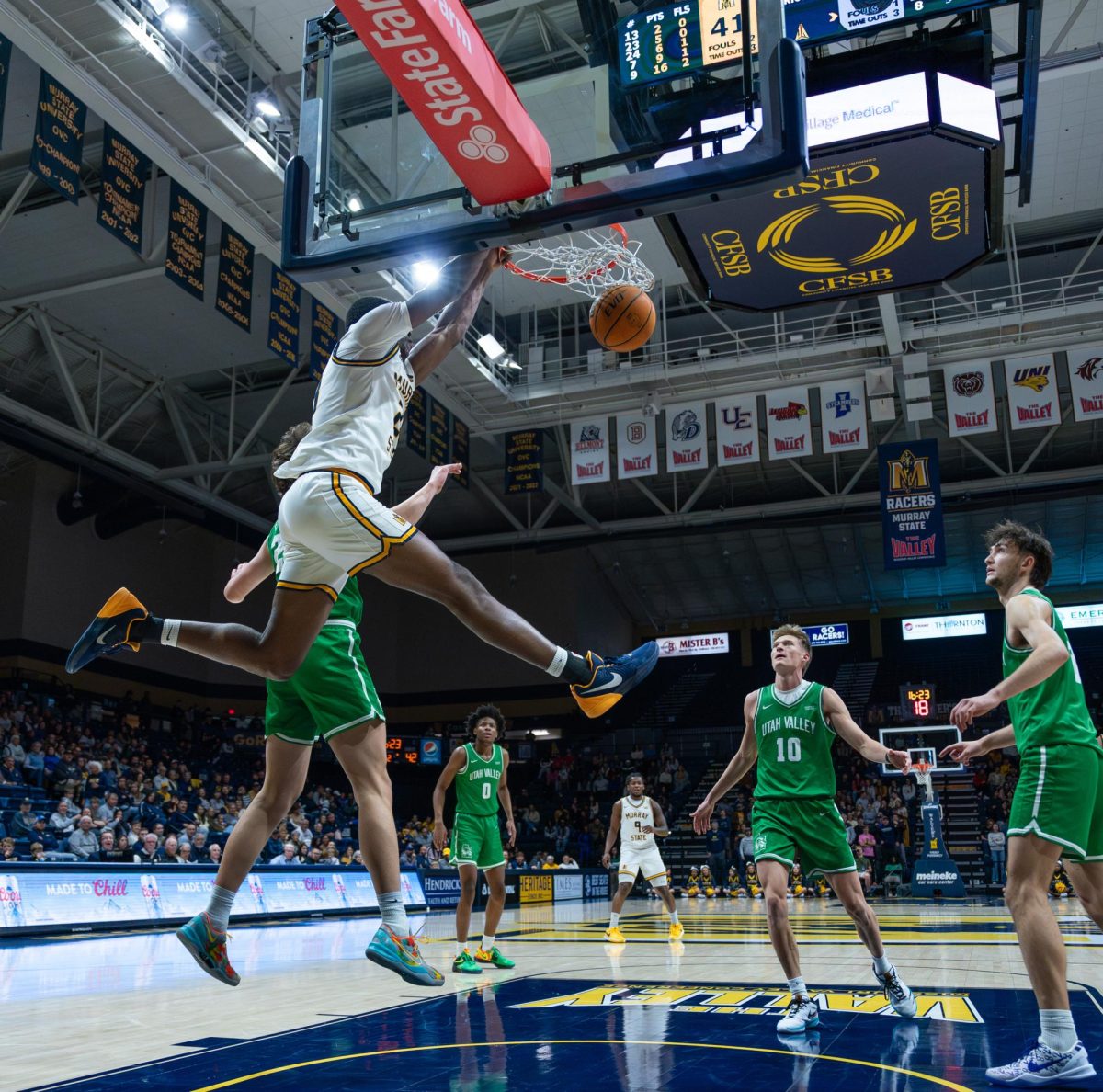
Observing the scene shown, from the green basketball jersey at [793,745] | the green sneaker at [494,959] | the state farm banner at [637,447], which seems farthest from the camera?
the state farm banner at [637,447]

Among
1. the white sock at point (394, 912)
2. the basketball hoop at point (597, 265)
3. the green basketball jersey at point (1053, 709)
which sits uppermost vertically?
the basketball hoop at point (597, 265)

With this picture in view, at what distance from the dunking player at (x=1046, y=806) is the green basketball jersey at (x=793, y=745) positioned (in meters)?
1.36

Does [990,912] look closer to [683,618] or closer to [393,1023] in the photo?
[393,1023]

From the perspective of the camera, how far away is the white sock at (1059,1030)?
4.11 m

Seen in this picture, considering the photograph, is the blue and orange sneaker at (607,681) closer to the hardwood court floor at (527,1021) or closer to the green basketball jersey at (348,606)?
the green basketball jersey at (348,606)

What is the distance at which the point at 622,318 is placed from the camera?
289 inches

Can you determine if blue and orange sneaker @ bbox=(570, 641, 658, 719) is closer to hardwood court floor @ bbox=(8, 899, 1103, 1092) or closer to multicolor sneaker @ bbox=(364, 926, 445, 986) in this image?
multicolor sneaker @ bbox=(364, 926, 445, 986)

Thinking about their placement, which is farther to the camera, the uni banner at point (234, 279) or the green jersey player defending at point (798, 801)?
the uni banner at point (234, 279)

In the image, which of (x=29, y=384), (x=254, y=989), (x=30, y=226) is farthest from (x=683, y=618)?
(x=254, y=989)

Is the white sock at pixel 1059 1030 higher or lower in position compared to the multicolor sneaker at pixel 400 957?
lower

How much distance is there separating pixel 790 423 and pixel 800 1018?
15.8 meters

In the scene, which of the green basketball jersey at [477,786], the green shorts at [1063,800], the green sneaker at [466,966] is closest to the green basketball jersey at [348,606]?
the green shorts at [1063,800]

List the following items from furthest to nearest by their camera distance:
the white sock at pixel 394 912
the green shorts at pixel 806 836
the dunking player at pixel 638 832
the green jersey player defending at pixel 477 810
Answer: the dunking player at pixel 638 832 → the green jersey player defending at pixel 477 810 → the green shorts at pixel 806 836 → the white sock at pixel 394 912

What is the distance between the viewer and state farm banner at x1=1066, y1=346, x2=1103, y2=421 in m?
18.3
